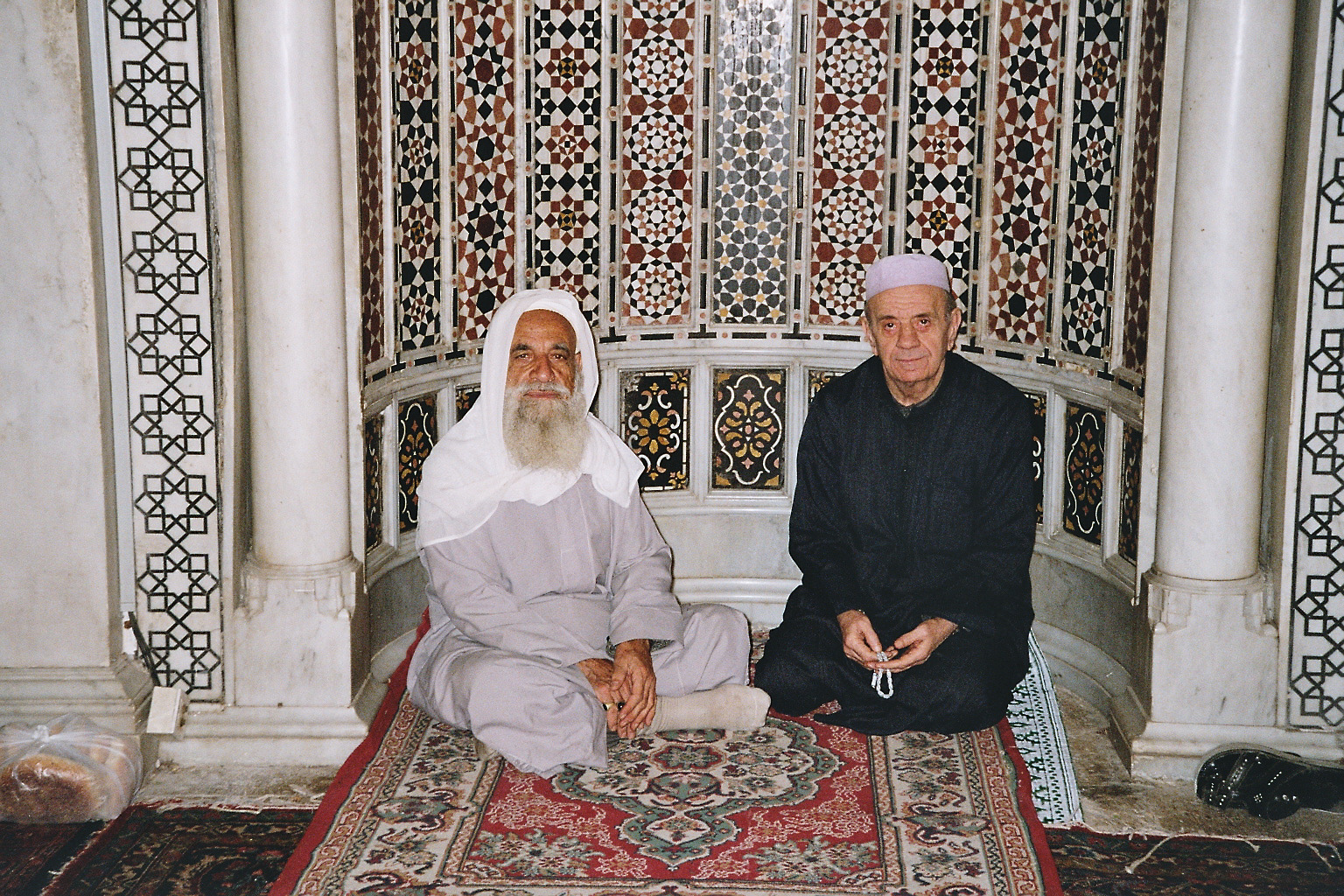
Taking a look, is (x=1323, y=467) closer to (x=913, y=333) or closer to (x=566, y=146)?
(x=913, y=333)

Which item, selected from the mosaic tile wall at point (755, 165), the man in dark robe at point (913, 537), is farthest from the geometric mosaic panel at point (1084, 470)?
the man in dark robe at point (913, 537)

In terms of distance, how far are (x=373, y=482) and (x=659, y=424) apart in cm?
119

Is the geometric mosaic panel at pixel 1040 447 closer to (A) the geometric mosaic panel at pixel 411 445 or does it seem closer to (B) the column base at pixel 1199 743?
(B) the column base at pixel 1199 743

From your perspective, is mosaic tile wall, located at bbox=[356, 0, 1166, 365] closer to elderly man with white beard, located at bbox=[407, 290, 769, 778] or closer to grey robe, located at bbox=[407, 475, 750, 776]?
elderly man with white beard, located at bbox=[407, 290, 769, 778]

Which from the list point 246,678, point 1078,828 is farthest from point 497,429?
point 1078,828

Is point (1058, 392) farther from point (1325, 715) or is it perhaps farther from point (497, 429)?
point (497, 429)

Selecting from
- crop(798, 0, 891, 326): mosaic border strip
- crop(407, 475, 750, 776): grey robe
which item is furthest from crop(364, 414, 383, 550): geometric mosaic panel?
crop(798, 0, 891, 326): mosaic border strip

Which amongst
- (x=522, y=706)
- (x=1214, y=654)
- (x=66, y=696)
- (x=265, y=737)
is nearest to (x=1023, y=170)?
(x=1214, y=654)

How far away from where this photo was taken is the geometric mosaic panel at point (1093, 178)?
162 inches

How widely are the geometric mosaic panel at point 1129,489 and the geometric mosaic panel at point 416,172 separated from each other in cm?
208

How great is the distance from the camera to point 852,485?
394 centimetres

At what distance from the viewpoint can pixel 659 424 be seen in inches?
193

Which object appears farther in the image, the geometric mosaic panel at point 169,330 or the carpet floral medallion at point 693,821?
the geometric mosaic panel at point 169,330

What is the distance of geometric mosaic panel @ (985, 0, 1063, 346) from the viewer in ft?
14.3
